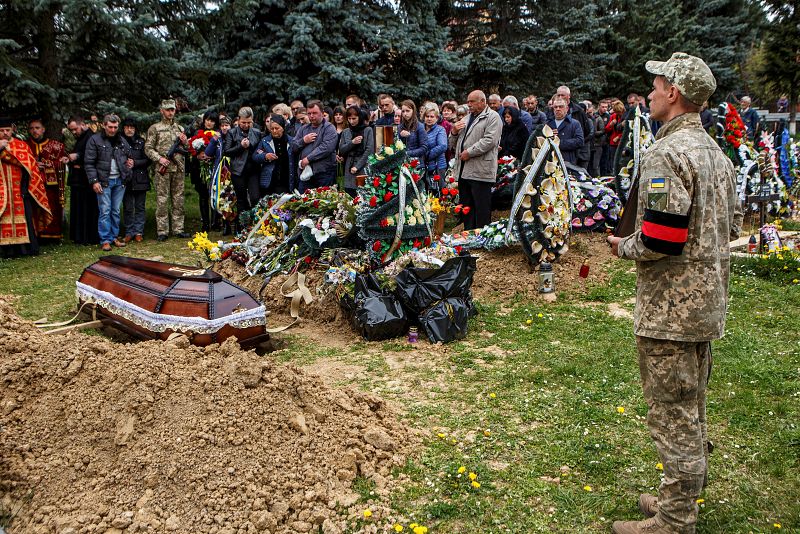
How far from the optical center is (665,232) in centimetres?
283

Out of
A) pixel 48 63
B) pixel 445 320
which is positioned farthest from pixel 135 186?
pixel 445 320

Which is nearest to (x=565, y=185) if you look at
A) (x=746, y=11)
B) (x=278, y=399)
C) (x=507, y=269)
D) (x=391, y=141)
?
(x=507, y=269)

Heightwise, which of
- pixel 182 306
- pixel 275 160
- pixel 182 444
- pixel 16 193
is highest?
pixel 275 160

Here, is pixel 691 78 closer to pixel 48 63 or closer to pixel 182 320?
pixel 182 320

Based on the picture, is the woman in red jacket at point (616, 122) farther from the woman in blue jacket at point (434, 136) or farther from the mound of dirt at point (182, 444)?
the mound of dirt at point (182, 444)

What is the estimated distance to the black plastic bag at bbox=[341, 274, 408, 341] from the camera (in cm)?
608

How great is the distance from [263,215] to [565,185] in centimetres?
383

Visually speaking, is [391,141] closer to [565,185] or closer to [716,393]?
[565,185]

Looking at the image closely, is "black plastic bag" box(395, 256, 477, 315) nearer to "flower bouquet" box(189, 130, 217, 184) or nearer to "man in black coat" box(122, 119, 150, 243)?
"flower bouquet" box(189, 130, 217, 184)

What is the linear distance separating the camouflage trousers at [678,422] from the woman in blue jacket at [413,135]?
7104 mm

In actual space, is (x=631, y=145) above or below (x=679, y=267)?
above

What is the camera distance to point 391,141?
23.6 feet

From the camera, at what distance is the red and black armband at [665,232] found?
282 centimetres

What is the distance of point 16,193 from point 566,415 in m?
9.50
